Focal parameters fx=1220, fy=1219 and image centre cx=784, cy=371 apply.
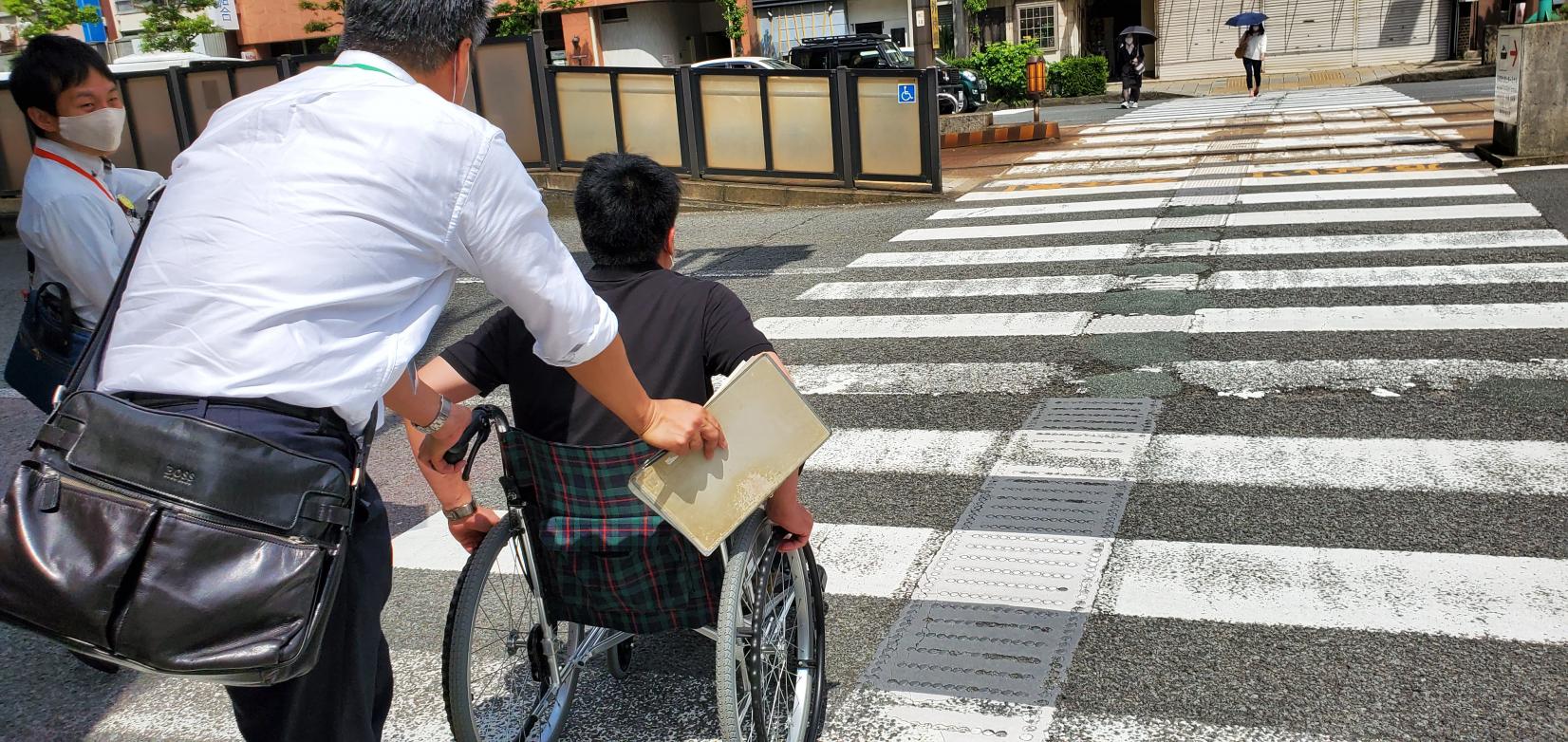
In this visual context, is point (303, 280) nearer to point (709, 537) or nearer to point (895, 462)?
point (709, 537)

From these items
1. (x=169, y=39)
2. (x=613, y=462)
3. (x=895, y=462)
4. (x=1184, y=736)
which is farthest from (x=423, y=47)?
(x=169, y=39)

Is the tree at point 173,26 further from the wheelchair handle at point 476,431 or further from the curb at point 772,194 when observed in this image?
the wheelchair handle at point 476,431

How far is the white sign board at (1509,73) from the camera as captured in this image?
1151 cm

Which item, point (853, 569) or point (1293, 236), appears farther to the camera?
point (1293, 236)

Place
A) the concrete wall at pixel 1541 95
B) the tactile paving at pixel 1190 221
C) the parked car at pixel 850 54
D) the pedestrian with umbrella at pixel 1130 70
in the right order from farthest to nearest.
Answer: the pedestrian with umbrella at pixel 1130 70
the parked car at pixel 850 54
the concrete wall at pixel 1541 95
the tactile paving at pixel 1190 221

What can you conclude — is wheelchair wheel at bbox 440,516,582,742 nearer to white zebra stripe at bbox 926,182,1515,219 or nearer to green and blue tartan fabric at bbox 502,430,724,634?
green and blue tartan fabric at bbox 502,430,724,634

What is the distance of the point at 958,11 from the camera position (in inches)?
1112

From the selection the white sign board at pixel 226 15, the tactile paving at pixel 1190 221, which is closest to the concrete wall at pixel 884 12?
the white sign board at pixel 226 15

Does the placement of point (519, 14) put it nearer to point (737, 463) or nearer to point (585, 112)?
point (585, 112)

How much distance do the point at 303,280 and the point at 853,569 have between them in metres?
2.64

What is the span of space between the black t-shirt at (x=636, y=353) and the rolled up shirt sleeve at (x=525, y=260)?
633 mm

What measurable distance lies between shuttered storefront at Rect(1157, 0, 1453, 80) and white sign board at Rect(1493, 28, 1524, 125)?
74.3ft

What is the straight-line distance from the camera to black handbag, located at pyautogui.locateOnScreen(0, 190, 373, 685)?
5.30 feet

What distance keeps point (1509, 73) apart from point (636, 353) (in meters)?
11.9
